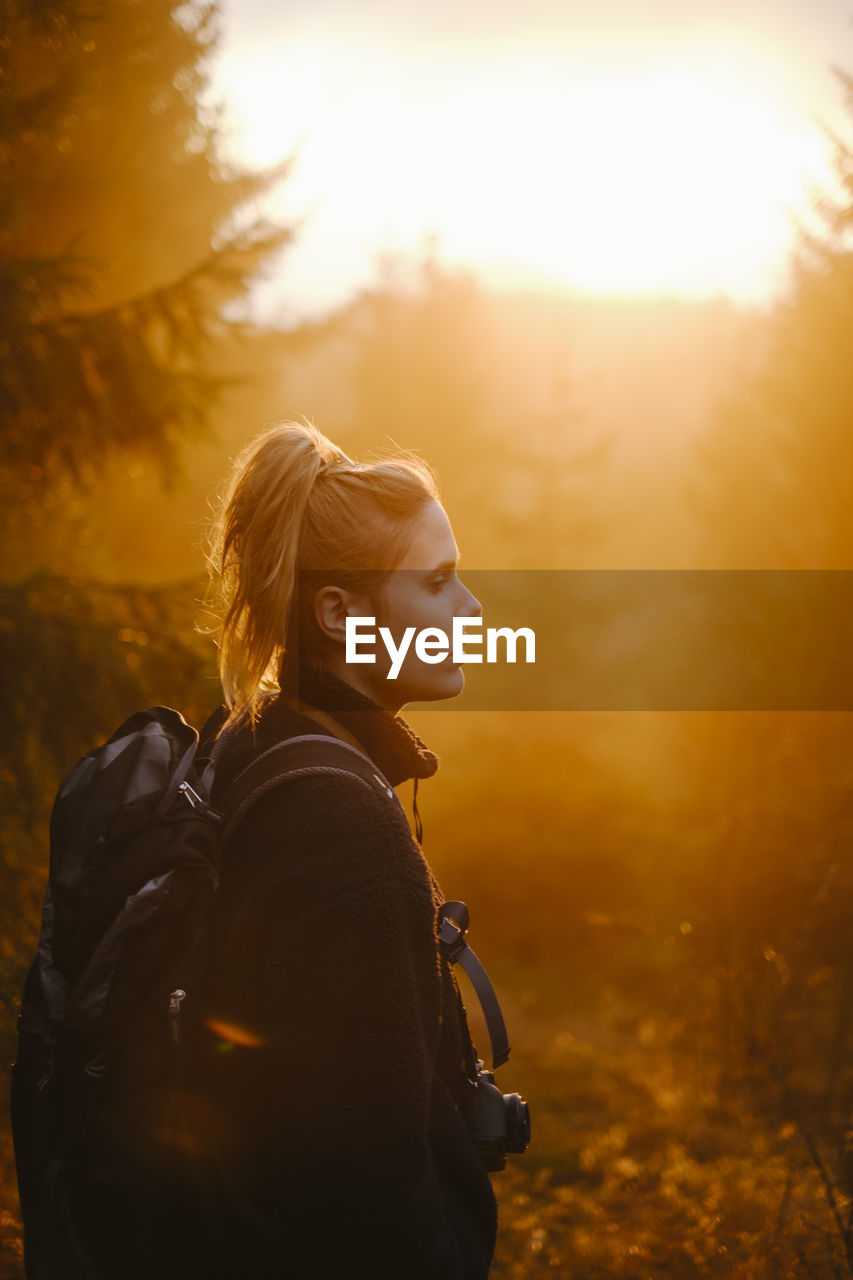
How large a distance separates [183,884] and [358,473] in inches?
39.0

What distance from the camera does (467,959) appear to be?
191 cm

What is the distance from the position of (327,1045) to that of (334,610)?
900 millimetres

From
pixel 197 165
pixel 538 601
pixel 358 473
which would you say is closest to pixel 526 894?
pixel 538 601

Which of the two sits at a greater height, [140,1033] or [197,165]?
[197,165]

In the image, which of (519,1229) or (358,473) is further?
(519,1229)

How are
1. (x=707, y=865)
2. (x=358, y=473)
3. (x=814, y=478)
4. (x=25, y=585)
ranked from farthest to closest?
1. (x=707, y=865)
2. (x=814, y=478)
3. (x=25, y=585)
4. (x=358, y=473)

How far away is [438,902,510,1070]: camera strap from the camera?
6.09 ft

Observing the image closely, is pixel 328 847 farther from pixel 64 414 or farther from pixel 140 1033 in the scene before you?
pixel 64 414

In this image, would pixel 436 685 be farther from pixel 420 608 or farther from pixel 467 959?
pixel 467 959

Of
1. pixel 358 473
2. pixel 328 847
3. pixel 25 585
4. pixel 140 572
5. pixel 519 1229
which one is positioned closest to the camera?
pixel 328 847

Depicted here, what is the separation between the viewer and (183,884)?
160cm

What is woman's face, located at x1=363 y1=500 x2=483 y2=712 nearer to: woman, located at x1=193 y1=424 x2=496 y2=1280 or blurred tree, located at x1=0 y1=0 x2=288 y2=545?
woman, located at x1=193 y1=424 x2=496 y2=1280

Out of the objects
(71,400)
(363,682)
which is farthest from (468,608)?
(71,400)

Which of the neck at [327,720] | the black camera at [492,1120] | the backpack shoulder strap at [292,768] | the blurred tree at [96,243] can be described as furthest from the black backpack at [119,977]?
the blurred tree at [96,243]
